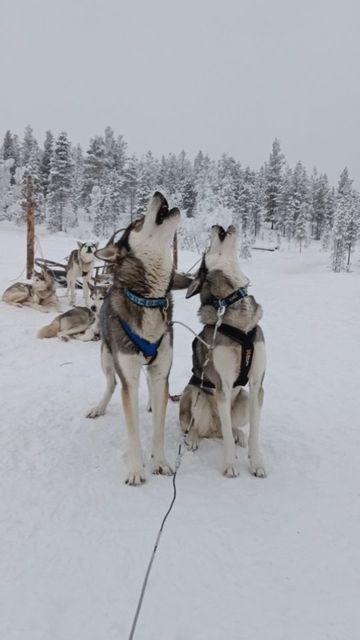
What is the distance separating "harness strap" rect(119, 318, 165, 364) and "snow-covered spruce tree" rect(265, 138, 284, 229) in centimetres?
7869

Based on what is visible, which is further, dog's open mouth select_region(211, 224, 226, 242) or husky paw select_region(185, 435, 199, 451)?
husky paw select_region(185, 435, 199, 451)

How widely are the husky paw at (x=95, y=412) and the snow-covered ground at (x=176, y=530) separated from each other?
8 centimetres

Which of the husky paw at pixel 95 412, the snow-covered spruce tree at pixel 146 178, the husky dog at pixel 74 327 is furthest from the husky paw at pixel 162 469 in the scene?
the snow-covered spruce tree at pixel 146 178

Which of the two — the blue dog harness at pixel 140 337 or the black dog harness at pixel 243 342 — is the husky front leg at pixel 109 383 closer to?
the blue dog harness at pixel 140 337

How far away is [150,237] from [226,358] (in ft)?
3.57

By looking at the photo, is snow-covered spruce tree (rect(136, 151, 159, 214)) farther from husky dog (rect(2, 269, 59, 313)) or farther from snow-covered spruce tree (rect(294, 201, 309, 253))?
husky dog (rect(2, 269, 59, 313))

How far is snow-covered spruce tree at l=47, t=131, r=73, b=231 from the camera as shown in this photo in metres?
A: 50.9

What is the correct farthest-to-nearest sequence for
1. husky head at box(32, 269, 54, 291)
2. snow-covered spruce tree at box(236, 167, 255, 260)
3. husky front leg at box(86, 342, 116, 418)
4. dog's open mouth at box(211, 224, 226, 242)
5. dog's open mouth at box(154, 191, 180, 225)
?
snow-covered spruce tree at box(236, 167, 255, 260) → husky head at box(32, 269, 54, 291) → husky front leg at box(86, 342, 116, 418) → dog's open mouth at box(211, 224, 226, 242) → dog's open mouth at box(154, 191, 180, 225)

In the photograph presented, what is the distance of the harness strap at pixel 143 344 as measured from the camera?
3.20m

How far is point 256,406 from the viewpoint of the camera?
349 centimetres

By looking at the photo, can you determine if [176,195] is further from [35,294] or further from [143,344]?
[143,344]

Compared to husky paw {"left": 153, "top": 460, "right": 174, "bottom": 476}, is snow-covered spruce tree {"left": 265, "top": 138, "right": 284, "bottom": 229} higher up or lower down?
higher up

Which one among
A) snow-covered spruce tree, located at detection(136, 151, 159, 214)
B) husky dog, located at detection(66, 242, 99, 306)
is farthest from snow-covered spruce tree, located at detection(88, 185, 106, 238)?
husky dog, located at detection(66, 242, 99, 306)

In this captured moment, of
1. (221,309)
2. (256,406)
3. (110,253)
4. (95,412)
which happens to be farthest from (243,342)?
(95,412)
